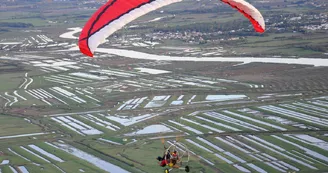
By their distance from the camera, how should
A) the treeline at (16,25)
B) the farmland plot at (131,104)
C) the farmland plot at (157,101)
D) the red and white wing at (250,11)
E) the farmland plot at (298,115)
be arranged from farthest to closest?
the treeline at (16,25) < the farmland plot at (157,101) < the farmland plot at (131,104) < the farmland plot at (298,115) < the red and white wing at (250,11)

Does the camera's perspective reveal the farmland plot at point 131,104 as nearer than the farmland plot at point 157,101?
Yes

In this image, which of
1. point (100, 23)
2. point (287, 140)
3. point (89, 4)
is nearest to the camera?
point (100, 23)

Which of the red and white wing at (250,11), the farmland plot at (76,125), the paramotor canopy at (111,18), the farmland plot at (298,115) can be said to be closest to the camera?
the paramotor canopy at (111,18)

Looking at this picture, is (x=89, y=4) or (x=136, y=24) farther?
(x=89, y=4)

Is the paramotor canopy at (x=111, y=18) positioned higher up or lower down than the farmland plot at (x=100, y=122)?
higher up

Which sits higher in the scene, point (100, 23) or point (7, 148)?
point (100, 23)

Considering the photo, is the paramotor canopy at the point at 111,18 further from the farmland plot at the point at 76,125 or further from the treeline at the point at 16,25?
the treeline at the point at 16,25

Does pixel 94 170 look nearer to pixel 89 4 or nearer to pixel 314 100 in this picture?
pixel 314 100

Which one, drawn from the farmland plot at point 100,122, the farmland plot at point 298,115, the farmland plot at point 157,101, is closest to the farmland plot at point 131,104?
the farmland plot at point 157,101

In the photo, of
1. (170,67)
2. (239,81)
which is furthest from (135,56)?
(239,81)
